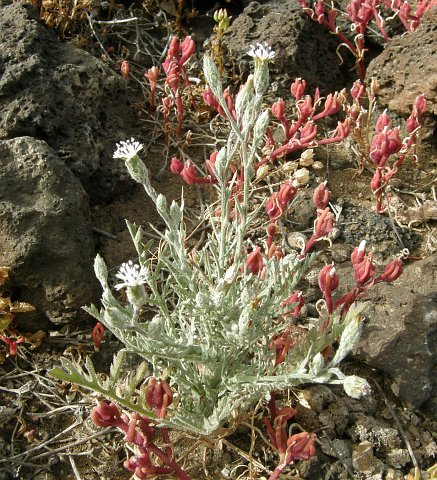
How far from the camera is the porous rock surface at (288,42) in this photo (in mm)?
3588

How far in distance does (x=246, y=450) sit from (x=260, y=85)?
1323 millimetres

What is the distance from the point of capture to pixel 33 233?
2518mm

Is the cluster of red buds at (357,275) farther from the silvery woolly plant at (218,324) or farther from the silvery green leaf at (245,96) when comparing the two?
the silvery green leaf at (245,96)

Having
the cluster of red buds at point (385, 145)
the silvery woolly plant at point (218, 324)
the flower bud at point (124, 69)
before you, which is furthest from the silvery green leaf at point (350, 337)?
the flower bud at point (124, 69)

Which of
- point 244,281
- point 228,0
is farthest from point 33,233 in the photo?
point 228,0

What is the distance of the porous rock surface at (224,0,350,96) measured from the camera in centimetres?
359

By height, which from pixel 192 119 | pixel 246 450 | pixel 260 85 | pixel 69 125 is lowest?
pixel 246 450

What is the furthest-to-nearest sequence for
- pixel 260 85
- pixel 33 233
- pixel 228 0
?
pixel 228 0 → pixel 33 233 → pixel 260 85

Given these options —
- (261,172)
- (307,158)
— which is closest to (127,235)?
(261,172)

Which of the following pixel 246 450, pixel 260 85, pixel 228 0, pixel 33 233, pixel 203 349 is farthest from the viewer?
pixel 228 0

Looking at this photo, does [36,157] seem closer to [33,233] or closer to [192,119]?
[33,233]

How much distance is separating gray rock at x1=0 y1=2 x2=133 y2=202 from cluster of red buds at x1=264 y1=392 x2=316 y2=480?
146cm

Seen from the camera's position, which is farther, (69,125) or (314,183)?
(314,183)

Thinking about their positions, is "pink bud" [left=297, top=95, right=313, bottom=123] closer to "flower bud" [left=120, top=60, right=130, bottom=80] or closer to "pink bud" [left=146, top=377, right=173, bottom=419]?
"flower bud" [left=120, top=60, right=130, bottom=80]
